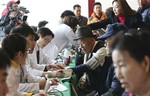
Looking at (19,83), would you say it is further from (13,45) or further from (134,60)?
(134,60)

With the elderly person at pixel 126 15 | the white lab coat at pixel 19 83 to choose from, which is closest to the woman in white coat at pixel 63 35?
the elderly person at pixel 126 15

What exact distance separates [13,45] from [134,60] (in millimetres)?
1089

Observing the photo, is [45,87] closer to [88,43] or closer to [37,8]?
[88,43]

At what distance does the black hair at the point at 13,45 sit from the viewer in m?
1.97

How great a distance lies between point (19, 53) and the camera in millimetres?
2012

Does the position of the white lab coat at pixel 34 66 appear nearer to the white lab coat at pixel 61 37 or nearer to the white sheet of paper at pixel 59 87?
the white sheet of paper at pixel 59 87

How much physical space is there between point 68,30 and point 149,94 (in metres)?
3.02

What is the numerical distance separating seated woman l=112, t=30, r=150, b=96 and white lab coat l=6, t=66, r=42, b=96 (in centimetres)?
90

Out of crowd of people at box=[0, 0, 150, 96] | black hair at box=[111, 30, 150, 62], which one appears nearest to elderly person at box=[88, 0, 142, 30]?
crowd of people at box=[0, 0, 150, 96]

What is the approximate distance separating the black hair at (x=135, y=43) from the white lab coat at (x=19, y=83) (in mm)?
902

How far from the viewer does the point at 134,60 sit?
1.12 m

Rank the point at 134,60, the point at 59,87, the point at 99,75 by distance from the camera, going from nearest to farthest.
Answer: the point at 134,60 < the point at 59,87 < the point at 99,75

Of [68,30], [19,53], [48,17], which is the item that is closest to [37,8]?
[48,17]

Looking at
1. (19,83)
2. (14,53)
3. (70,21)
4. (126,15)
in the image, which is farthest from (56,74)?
(70,21)
